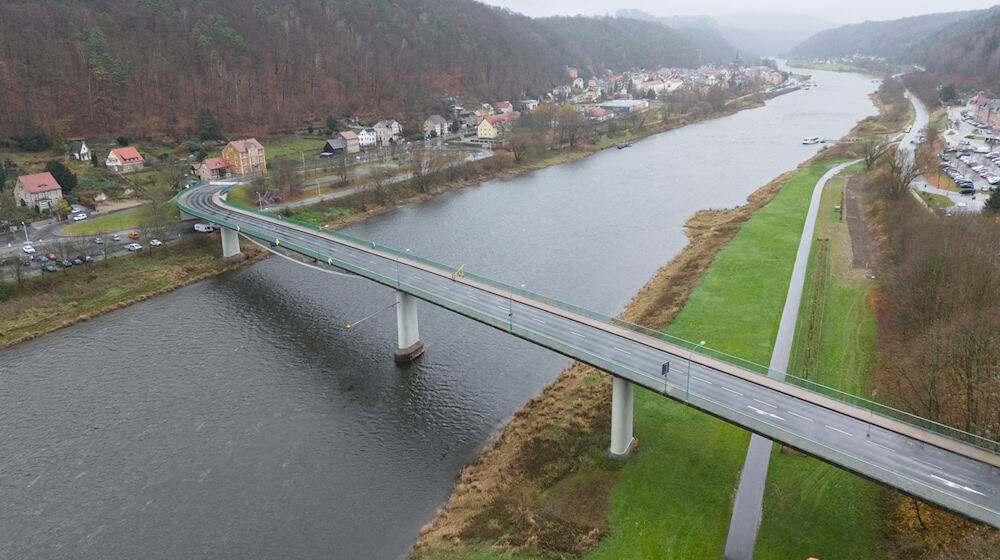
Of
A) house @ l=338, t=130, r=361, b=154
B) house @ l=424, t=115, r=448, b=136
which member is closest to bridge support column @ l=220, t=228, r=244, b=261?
house @ l=338, t=130, r=361, b=154

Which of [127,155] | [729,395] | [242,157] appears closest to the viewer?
[729,395]

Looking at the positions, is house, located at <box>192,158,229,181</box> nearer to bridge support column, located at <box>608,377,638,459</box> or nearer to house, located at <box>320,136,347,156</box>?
house, located at <box>320,136,347,156</box>

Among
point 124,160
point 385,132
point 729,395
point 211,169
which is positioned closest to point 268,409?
point 729,395

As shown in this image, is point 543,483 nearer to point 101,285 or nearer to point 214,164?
point 101,285

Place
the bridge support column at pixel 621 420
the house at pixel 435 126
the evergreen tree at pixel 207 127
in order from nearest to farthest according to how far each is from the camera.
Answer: the bridge support column at pixel 621 420, the evergreen tree at pixel 207 127, the house at pixel 435 126

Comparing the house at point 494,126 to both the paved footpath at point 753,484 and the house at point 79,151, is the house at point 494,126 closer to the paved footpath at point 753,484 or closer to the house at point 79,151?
the house at point 79,151

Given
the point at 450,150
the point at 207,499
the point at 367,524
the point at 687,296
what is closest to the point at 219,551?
the point at 207,499

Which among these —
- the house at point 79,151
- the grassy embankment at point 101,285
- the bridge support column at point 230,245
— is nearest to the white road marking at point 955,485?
the grassy embankment at point 101,285

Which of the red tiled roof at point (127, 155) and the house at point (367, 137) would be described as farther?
the house at point (367, 137)
